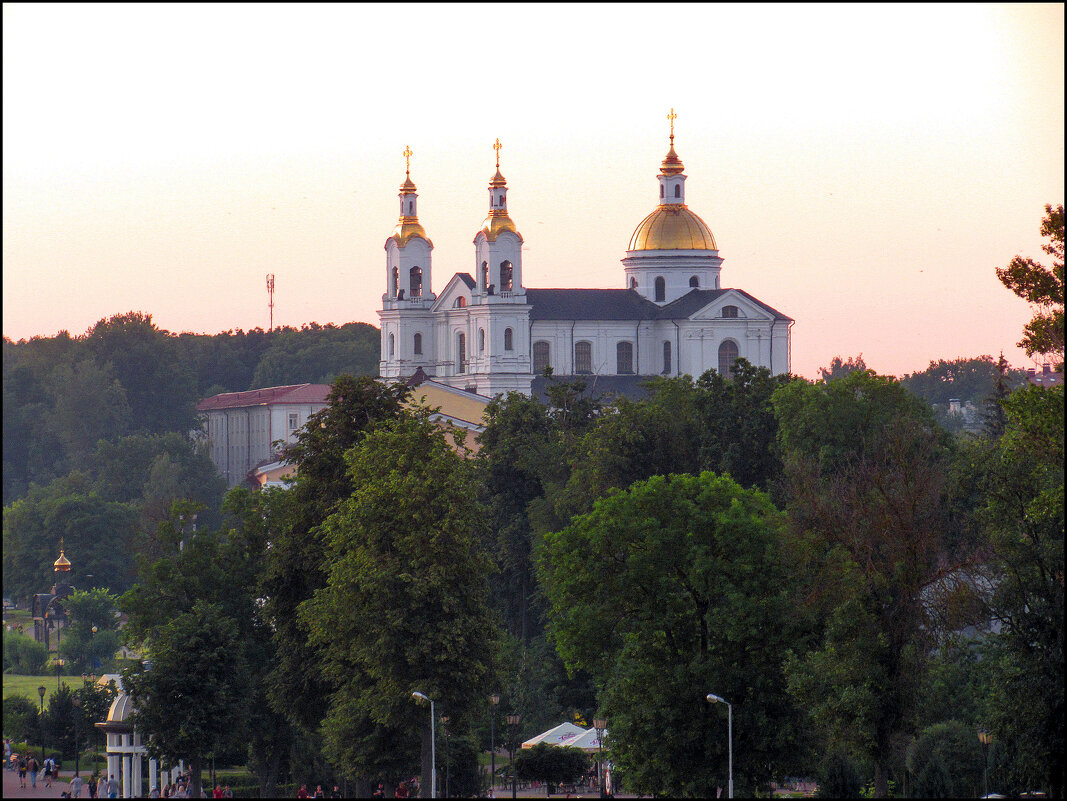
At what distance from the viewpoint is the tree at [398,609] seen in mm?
41531

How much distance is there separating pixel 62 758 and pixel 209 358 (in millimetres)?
132916

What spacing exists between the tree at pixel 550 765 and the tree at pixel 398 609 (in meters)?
7.28

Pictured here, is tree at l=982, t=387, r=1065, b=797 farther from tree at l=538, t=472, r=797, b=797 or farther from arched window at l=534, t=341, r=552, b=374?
arched window at l=534, t=341, r=552, b=374

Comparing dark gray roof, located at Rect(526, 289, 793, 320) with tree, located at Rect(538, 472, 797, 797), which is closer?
tree, located at Rect(538, 472, 797, 797)

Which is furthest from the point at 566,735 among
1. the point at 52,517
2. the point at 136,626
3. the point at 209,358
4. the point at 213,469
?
the point at 209,358

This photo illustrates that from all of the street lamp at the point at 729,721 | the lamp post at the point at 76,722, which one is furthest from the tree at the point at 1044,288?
the lamp post at the point at 76,722

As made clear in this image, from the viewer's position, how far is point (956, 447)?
61375mm

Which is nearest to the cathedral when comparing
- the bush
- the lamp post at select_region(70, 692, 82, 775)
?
the bush

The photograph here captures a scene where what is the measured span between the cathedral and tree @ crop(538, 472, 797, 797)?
75.8m

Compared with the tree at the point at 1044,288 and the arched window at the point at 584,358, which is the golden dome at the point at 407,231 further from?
the tree at the point at 1044,288

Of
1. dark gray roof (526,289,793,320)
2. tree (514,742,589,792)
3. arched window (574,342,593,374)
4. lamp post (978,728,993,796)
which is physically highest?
dark gray roof (526,289,793,320)

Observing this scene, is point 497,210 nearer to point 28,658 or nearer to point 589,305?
point 589,305

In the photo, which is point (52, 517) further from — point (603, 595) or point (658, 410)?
point (603, 595)

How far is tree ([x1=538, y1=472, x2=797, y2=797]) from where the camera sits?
38719 millimetres
